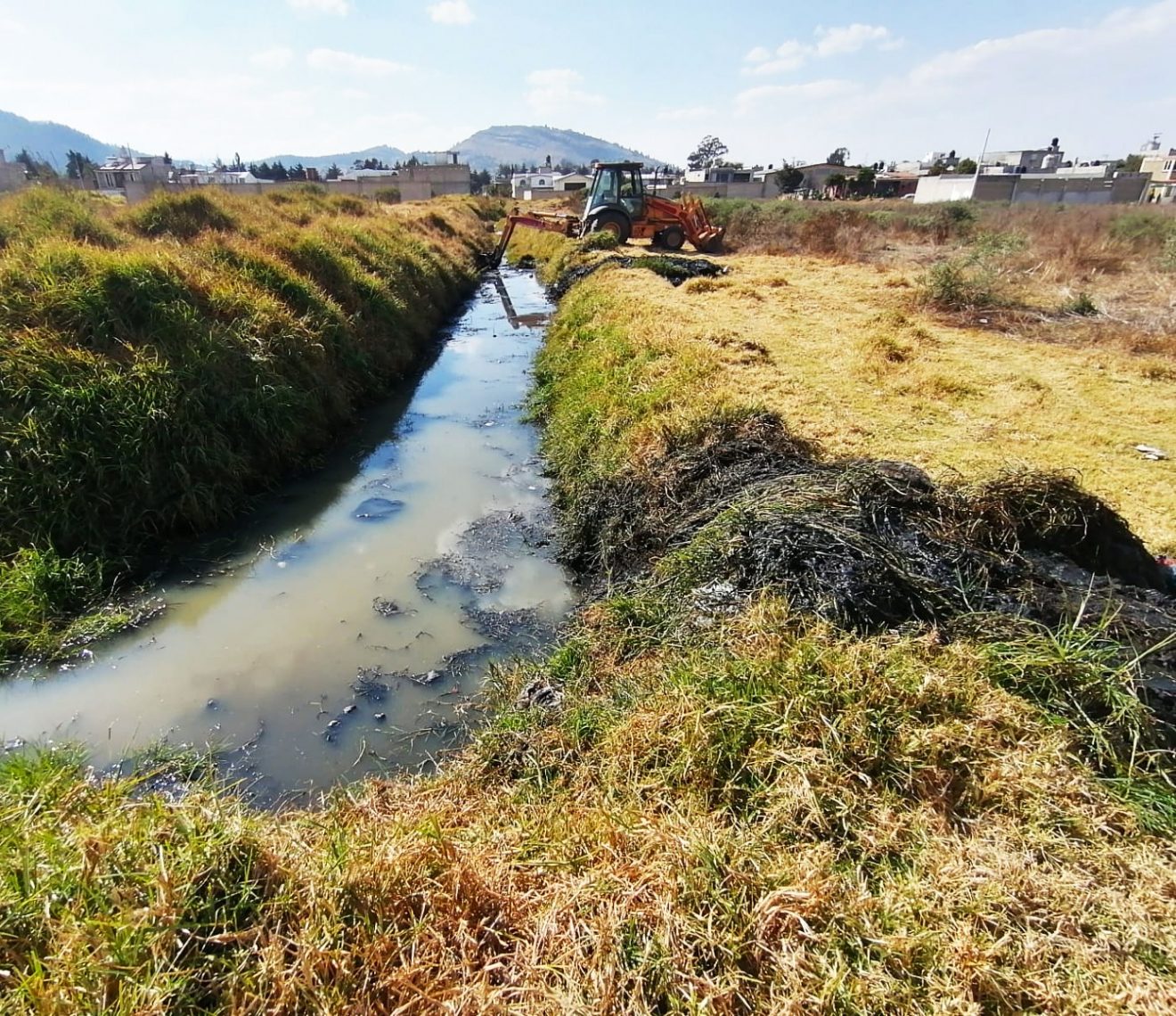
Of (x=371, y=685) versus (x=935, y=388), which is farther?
(x=935, y=388)

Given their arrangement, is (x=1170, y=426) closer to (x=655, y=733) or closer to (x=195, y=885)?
(x=655, y=733)

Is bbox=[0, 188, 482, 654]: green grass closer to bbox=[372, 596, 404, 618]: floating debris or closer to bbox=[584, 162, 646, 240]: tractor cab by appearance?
bbox=[372, 596, 404, 618]: floating debris

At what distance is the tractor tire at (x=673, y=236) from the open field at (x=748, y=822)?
1858 cm

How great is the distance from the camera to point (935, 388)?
7.59 m

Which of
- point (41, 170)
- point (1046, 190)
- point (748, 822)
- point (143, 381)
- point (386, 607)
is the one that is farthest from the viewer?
point (1046, 190)

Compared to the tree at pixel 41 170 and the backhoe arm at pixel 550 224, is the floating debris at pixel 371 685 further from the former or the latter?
the tree at pixel 41 170

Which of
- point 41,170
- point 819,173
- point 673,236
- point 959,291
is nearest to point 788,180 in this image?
point 819,173

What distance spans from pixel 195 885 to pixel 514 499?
5.08 metres

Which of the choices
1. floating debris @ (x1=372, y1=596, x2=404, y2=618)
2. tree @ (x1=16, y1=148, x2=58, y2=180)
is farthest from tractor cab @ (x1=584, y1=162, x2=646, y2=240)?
floating debris @ (x1=372, y1=596, x2=404, y2=618)

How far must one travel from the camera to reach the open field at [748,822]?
1.87m

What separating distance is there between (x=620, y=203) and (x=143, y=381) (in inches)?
713

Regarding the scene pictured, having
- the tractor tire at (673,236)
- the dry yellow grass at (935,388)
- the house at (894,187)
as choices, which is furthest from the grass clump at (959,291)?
the house at (894,187)

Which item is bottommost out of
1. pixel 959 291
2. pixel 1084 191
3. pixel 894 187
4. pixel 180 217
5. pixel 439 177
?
pixel 959 291

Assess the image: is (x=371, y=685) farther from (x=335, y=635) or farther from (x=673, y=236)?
(x=673, y=236)
